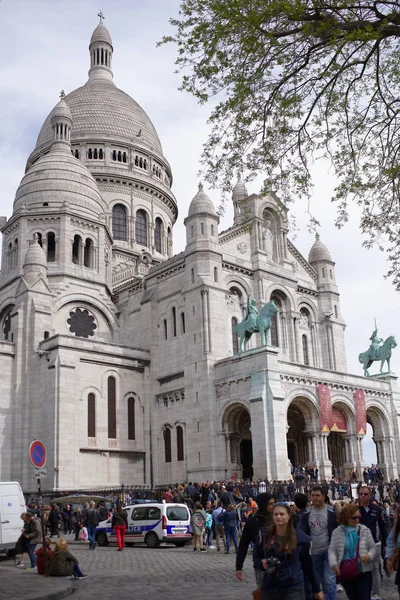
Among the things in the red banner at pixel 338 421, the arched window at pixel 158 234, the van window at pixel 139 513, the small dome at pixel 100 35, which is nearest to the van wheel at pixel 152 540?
the van window at pixel 139 513

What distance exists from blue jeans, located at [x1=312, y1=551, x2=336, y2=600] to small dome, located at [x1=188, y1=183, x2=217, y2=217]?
35023 millimetres

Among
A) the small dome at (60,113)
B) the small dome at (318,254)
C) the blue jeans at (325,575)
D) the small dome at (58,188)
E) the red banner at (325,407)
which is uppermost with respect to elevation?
the small dome at (60,113)

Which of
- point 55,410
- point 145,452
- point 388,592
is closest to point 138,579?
point 388,592

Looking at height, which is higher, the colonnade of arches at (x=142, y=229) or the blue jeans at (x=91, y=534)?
the colonnade of arches at (x=142, y=229)

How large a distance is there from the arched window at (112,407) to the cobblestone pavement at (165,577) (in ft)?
64.4

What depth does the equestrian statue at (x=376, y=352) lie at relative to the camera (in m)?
46.1

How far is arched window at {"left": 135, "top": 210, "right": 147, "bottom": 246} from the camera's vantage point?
61875 millimetres

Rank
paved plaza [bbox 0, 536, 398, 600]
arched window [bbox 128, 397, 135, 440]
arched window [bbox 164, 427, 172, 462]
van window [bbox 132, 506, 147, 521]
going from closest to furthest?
paved plaza [bbox 0, 536, 398, 600]
van window [bbox 132, 506, 147, 521]
arched window [bbox 164, 427, 172, 462]
arched window [bbox 128, 397, 135, 440]

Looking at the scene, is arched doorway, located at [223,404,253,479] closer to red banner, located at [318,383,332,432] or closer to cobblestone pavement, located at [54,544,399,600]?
red banner, located at [318,383,332,432]

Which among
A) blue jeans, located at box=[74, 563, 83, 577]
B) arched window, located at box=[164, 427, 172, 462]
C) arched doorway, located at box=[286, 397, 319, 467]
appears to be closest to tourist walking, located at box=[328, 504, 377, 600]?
blue jeans, located at box=[74, 563, 83, 577]

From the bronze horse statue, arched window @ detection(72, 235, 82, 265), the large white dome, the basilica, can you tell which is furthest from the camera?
the large white dome

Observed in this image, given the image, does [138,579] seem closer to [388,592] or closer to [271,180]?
[388,592]

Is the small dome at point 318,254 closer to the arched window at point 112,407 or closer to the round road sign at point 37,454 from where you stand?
the arched window at point 112,407

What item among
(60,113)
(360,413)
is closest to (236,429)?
(360,413)
